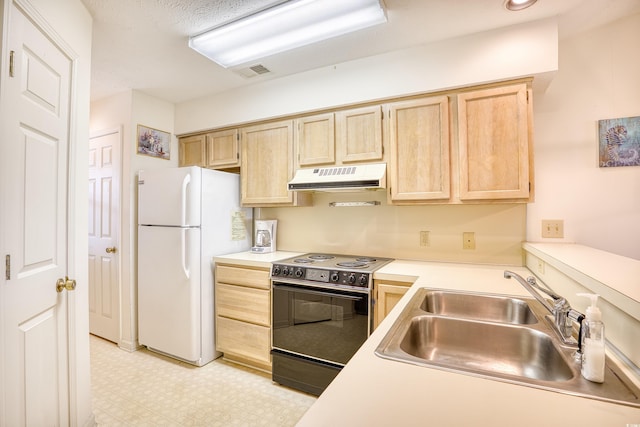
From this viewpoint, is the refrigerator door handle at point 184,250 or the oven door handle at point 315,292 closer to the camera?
the oven door handle at point 315,292

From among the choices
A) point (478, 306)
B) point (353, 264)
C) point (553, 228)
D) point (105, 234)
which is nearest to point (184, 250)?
point (105, 234)

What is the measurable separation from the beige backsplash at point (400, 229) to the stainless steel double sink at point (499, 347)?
0.91 metres

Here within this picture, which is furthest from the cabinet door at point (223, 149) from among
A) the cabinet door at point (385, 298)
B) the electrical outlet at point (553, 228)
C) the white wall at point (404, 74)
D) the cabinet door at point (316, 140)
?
the electrical outlet at point (553, 228)

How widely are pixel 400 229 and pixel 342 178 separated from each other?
2.25 feet

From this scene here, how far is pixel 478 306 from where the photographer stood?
145 cm

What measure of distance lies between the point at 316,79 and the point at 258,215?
4.80 ft

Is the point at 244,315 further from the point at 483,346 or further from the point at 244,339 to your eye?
the point at 483,346

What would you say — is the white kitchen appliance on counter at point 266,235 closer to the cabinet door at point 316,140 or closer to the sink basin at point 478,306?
the cabinet door at point 316,140

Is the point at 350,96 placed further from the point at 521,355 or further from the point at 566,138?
the point at 521,355

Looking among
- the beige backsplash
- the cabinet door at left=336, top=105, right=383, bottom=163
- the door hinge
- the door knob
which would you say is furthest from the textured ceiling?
the door knob

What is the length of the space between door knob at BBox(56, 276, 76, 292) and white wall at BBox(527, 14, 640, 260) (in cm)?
286

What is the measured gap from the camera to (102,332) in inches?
120

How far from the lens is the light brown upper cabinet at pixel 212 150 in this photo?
2.91 meters

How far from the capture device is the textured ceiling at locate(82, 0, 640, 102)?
5.60 ft
